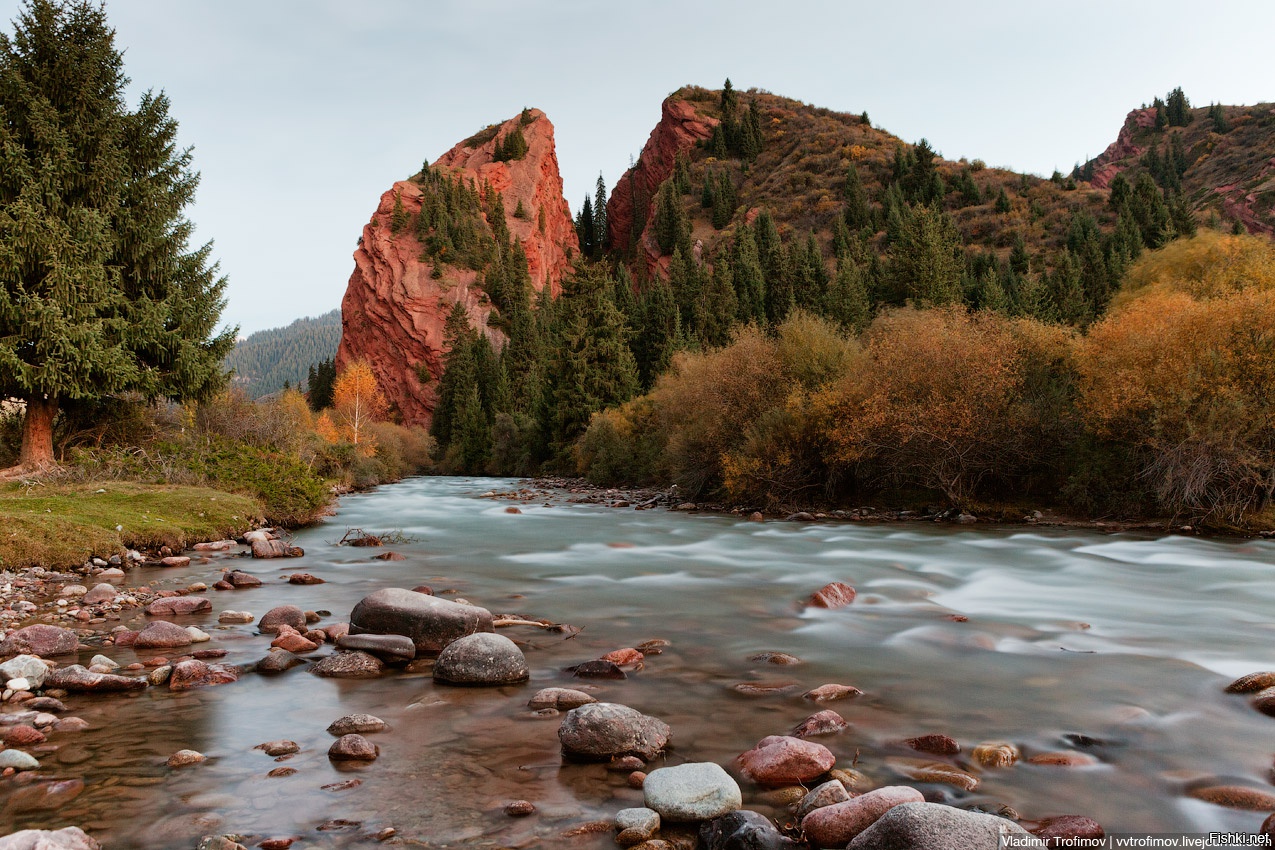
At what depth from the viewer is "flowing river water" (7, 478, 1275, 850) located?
491cm

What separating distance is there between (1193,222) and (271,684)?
4453 inches

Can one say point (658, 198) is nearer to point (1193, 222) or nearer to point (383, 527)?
point (1193, 222)

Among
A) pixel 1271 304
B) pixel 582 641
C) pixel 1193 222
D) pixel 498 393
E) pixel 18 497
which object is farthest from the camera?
pixel 1193 222

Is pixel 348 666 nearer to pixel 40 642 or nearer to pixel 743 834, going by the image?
pixel 40 642

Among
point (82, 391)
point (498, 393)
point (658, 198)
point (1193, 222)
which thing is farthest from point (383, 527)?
point (658, 198)

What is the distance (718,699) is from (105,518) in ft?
45.6

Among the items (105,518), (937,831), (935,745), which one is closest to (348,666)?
(935,745)

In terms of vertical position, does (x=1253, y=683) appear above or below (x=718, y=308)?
below

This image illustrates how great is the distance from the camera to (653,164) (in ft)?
543

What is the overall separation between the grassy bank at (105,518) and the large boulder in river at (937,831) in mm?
14231

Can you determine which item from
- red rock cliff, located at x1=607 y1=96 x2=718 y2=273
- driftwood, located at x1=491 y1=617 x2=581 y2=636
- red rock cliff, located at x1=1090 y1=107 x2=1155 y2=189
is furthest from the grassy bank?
red rock cliff, located at x1=1090 y1=107 x2=1155 y2=189

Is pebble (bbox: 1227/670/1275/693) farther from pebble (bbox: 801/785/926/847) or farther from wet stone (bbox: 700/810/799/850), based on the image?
wet stone (bbox: 700/810/799/850)

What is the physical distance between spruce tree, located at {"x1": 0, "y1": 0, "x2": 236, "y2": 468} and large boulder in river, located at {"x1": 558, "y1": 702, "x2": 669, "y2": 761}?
20.4 meters

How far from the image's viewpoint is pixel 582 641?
31.9 ft
